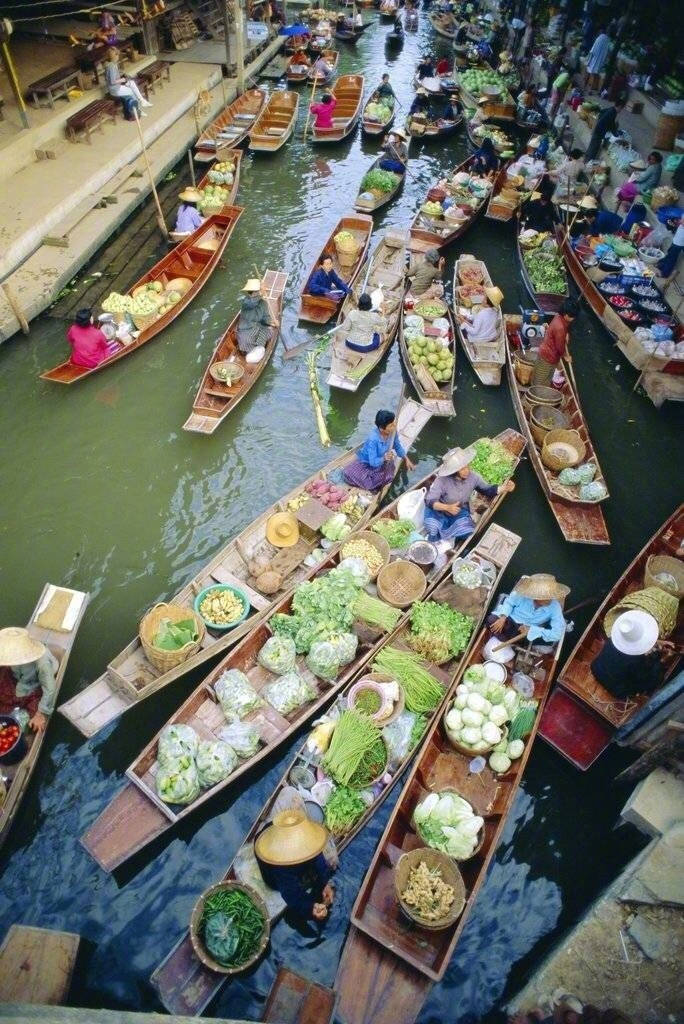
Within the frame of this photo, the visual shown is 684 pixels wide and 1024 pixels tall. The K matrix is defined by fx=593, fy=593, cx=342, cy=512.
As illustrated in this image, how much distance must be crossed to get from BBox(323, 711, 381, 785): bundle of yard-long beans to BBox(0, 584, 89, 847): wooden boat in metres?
3.39

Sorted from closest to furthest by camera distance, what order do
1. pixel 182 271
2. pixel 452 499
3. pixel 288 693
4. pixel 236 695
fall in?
pixel 236 695 → pixel 288 693 → pixel 452 499 → pixel 182 271

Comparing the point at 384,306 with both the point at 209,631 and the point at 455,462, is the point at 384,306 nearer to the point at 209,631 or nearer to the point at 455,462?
the point at 455,462

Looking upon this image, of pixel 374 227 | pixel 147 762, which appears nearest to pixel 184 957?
pixel 147 762

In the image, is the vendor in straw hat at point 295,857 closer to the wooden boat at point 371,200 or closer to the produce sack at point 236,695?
the produce sack at point 236,695

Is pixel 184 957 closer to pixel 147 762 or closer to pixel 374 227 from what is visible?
pixel 147 762

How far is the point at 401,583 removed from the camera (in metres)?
8.61

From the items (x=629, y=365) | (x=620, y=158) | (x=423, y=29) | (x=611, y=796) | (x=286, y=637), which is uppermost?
(x=423, y=29)

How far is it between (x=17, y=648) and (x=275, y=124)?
21.6m

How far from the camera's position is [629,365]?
14.1 m

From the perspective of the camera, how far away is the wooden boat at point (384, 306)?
1220 cm

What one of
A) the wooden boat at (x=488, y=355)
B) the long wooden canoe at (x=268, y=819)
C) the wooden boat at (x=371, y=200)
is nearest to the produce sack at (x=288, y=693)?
the long wooden canoe at (x=268, y=819)

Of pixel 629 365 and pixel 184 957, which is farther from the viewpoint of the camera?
pixel 629 365

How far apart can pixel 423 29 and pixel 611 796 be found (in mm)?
43870

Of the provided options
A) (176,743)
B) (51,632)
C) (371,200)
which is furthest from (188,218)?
(176,743)
